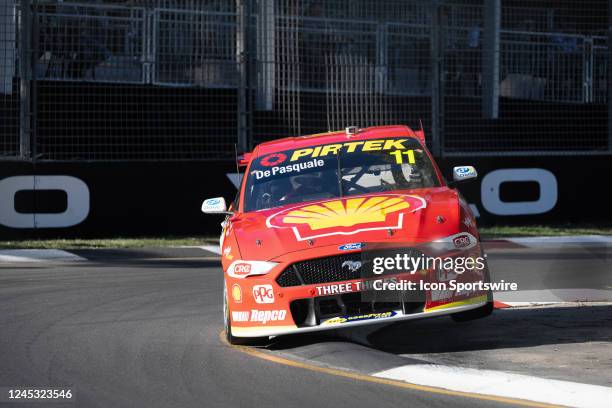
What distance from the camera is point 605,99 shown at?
18344 mm

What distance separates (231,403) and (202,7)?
11313 millimetres

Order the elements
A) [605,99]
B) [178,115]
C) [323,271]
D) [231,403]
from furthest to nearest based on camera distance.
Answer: [605,99] < [178,115] < [323,271] < [231,403]

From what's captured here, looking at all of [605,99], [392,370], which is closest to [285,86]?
[605,99]

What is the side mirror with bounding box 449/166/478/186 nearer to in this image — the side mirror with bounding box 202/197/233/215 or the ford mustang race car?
the ford mustang race car

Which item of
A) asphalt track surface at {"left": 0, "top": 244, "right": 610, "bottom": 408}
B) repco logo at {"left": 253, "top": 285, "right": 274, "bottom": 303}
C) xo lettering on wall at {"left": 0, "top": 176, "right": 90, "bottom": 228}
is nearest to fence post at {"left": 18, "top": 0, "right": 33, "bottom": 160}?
xo lettering on wall at {"left": 0, "top": 176, "right": 90, "bottom": 228}

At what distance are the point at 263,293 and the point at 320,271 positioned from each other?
43 cm

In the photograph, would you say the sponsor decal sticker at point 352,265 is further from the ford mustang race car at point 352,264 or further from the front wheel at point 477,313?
the front wheel at point 477,313

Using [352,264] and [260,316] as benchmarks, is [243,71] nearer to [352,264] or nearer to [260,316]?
[260,316]

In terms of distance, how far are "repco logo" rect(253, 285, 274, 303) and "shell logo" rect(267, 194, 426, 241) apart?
412mm

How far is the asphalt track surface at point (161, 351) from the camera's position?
623 cm

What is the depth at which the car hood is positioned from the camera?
7652 mm

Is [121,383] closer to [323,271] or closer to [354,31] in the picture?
[323,271]

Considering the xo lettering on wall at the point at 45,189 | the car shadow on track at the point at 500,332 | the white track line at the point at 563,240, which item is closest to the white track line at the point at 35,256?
the xo lettering on wall at the point at 45,189

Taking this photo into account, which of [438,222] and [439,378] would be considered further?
[438,222]
